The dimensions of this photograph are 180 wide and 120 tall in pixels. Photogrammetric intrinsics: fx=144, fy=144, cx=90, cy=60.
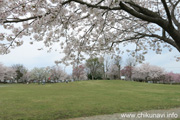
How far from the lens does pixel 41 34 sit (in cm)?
392

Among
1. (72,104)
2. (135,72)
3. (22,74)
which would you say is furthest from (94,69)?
(72,104)

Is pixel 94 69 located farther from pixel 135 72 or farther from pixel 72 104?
pixel 72 104

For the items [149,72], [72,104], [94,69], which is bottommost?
[72,104]

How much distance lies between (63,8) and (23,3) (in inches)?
33.8

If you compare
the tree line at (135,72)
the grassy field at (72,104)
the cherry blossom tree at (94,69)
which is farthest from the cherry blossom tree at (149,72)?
the grassy field at (72,104)

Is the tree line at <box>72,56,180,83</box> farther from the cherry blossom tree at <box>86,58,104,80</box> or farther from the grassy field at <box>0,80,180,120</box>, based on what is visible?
the grassy field at <box>0,80,180,120</box>

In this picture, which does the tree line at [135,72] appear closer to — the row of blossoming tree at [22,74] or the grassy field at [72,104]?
the row of blossoming tree at [22,74]

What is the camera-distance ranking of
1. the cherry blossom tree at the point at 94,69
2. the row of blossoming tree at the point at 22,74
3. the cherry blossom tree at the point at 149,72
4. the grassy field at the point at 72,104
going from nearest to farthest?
1. the grassy field at the point at 72,104
2. the cherry blossom tree at the point at 94,69
3. the cherry blossom tree at the point at 149,72
4. the row of blossoming tree at the point at 22,74

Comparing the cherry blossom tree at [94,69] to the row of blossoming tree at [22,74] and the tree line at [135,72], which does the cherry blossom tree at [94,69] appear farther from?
the row of blossoming tree at [22,74]

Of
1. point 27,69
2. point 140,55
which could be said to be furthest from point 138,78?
point 140,55

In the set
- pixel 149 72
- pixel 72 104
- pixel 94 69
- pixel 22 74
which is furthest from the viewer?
pixel 22 74

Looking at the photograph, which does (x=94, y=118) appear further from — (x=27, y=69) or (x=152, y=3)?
(x=27, y=69)

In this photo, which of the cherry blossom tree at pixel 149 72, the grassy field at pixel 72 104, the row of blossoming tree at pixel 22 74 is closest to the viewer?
the grassy field at pixel 72 104

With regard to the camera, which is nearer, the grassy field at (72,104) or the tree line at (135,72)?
the grassy field at (72,104)
